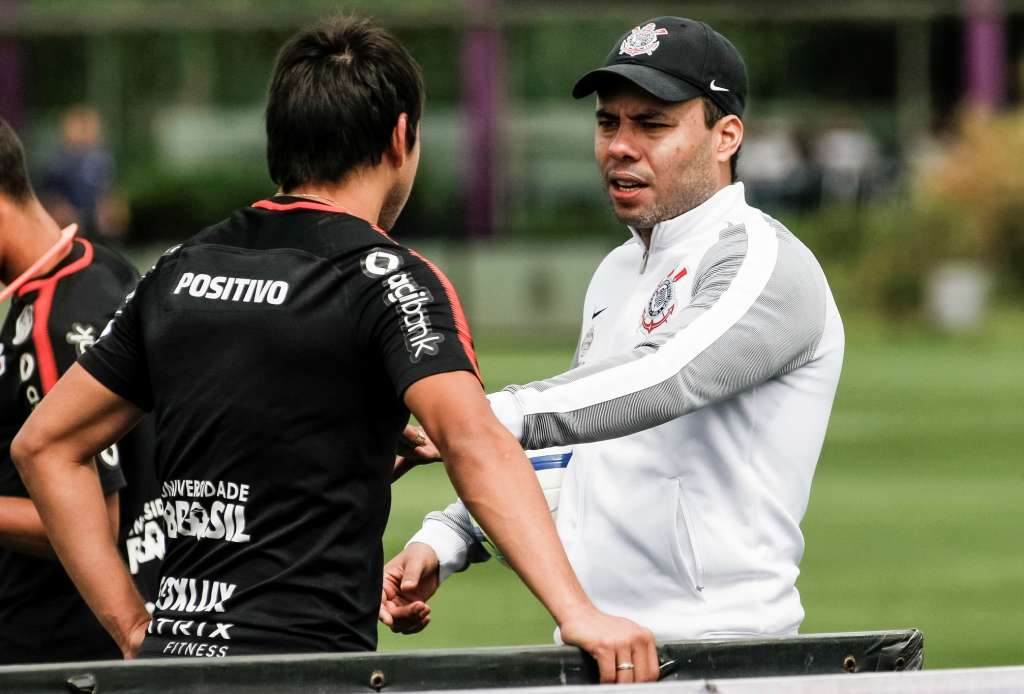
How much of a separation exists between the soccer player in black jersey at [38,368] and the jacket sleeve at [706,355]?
128 cm

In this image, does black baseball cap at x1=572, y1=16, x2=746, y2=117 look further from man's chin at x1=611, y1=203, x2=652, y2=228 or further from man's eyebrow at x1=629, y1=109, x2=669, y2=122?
man's chin at x1=611, y1=203, x2=652, y2=228

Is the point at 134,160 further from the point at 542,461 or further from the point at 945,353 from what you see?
the point at 542,461

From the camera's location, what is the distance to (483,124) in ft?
108

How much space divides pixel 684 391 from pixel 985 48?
3099 centimetres

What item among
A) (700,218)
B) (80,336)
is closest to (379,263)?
(700,218)

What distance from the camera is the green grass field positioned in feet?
30.1

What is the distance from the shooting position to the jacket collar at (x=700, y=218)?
4180 millimetres

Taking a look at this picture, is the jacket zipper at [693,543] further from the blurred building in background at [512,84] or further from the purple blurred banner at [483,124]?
the purple blurred banner at [483,124]

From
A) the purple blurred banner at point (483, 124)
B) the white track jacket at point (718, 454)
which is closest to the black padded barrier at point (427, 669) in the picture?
the white track jacket at point (718, 454)

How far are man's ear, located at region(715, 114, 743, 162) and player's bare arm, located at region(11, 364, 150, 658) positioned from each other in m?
1.44

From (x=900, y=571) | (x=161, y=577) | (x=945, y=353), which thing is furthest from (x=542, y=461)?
(x=945, y=353)

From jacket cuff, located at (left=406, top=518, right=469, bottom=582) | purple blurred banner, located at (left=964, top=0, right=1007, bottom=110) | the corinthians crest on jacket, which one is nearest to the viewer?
the corinthians crest on jacket

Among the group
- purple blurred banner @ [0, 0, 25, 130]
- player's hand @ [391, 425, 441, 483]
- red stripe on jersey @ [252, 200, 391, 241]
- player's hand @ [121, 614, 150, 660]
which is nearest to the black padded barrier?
player's hand @ [121, 614, 150, 660]

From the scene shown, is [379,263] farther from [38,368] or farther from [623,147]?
[38,368]
